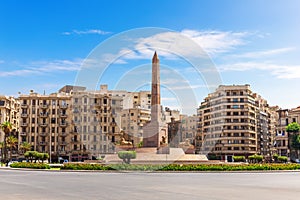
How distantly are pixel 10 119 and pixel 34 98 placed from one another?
34.7 ft

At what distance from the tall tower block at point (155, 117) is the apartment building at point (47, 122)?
147 ft

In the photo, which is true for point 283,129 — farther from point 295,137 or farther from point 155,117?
point 155,117

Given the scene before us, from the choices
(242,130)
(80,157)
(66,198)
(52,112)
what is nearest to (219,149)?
(242,130)

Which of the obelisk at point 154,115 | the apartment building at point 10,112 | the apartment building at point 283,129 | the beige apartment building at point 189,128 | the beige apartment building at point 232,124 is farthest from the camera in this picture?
the beige apartment building at point 189,128

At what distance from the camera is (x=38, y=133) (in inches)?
3735

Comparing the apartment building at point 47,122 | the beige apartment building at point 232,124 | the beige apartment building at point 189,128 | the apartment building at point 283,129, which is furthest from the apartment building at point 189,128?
the apartment building at point 47,122

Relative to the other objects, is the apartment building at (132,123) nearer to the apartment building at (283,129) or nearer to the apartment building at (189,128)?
the apartment building at (189,128)

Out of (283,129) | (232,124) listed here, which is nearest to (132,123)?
(232,124)

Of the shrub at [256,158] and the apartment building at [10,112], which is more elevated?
the apartment building at [10,112]

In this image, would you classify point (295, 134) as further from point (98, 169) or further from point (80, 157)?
point (98, 169)

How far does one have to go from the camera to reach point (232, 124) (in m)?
104

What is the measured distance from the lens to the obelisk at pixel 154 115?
51.5m

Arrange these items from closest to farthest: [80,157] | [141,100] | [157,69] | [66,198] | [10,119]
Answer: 1. [66,198]
2. [157,69]
3. [80,157]
4. [10,119]
5. [141,100]

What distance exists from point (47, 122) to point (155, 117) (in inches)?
2006
